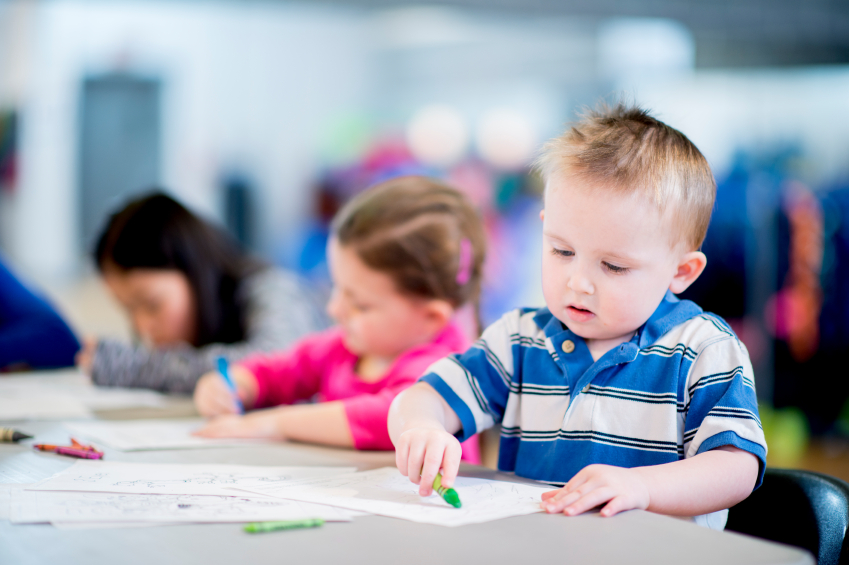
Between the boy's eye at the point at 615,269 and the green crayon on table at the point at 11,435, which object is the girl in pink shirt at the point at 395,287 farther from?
the boy's eye at the point at 615,269

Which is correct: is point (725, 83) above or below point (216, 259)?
above

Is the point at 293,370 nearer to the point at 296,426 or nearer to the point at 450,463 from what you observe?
the point at 296,426

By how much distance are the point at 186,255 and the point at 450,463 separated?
1077 mm

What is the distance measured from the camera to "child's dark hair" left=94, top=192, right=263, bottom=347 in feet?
5.01

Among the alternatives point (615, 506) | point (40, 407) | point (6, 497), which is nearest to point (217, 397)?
point (40, 407)

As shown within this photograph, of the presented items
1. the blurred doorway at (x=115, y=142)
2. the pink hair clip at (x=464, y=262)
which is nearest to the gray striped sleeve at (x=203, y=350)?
the pink hair clip at (x=464, y=262)

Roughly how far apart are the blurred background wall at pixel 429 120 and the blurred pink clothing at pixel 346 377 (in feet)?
7.07

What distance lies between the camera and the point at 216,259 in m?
1.64

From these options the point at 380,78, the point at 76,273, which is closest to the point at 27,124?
the point at 76,273

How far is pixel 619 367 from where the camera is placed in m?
Answer: 0.75

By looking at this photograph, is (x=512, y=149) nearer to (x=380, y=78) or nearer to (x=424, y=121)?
(x=424, y=121)

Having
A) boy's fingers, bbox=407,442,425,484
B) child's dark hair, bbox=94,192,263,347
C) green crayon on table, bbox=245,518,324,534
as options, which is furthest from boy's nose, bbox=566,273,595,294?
child's dark hair, bbox=94,192,263,347

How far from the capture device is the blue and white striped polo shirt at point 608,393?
2.29 feet

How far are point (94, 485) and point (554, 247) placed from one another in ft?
1.58
